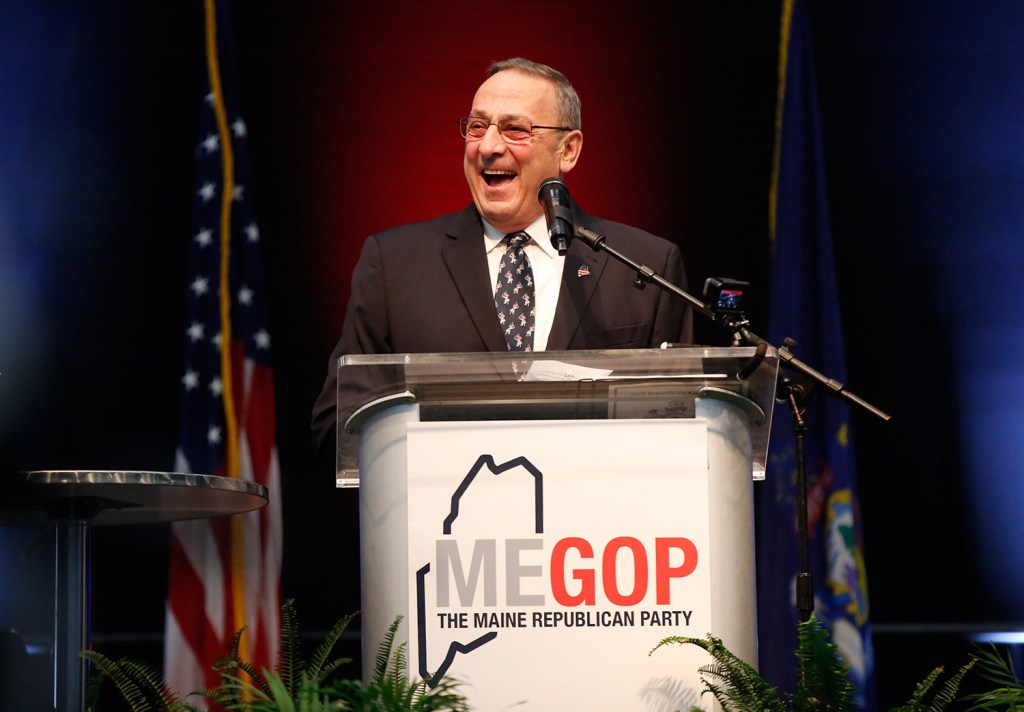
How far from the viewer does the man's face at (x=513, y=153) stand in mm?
3369

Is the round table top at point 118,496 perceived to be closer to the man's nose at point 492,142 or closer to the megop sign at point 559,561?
the megop sign at point 559,561

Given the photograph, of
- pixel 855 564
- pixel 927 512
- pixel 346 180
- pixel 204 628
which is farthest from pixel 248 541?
pixel 927 512

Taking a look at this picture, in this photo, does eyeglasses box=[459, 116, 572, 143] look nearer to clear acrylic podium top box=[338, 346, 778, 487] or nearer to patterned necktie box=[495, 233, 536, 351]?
patterned necktie box=[495, 233, 536, 351]

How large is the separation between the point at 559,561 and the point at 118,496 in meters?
1.14

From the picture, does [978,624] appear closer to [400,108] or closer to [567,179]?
[567,179]

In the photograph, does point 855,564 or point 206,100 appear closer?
point 855,564

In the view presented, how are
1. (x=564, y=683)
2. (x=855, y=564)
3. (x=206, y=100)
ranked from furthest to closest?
(x=206, y=100) < (x=855, y=564) < (x=564, y=683)

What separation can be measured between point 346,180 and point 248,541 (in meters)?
1.26

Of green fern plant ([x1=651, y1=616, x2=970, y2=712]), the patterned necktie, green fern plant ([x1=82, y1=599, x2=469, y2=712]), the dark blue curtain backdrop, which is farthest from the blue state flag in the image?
green fern plant ([x1=82, y1=599, x2=469, y2=712])

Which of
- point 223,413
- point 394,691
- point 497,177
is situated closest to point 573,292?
point 497,177

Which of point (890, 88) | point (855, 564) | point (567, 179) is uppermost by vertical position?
point (890, 88)

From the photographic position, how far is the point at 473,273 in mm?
3266

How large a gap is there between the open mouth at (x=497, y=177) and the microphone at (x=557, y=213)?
2.45 feet

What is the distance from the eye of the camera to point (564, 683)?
201cm
